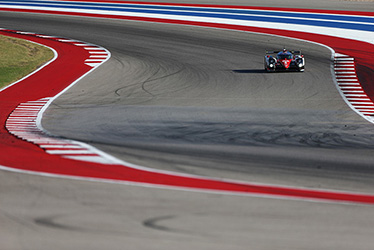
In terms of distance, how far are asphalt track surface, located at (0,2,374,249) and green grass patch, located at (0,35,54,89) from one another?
10.9 ft

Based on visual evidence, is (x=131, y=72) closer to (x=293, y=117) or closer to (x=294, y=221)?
(x=293, y=117)

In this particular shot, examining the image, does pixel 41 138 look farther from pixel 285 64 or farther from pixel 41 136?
pixel 285 64

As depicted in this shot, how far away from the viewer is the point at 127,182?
36.5 feet

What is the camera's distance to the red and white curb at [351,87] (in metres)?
19.1

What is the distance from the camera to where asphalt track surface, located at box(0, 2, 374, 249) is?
28.5 feet

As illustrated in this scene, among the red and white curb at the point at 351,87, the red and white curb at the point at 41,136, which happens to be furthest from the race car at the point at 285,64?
the red and white curb at the point at 41,136

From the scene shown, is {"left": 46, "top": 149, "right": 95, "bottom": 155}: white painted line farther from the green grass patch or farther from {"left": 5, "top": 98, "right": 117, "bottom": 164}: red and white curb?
the green grass patch

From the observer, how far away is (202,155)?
42.9ft

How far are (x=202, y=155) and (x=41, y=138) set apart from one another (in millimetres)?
4261

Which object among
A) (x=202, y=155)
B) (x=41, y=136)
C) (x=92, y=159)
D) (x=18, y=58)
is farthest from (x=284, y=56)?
(x=92, y=159)

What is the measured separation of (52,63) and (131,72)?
4.42 m

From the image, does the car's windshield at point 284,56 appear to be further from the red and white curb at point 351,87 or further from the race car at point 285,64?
the red and white curb at point 351,87

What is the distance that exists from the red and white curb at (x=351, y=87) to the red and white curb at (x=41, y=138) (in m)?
8.31

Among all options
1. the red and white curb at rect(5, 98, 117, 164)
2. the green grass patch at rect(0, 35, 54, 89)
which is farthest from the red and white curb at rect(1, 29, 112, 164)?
the green grass patch at rect(0, 35, 54, 89)
